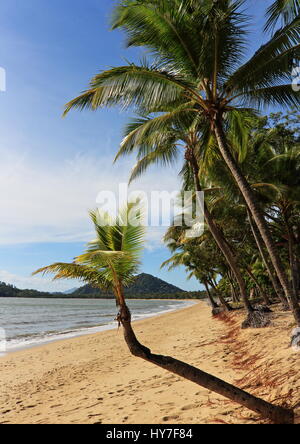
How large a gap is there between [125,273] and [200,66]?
486 centimetres

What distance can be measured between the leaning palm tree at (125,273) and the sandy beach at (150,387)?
49 cm

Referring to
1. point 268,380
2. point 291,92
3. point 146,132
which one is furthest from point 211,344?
point 291,92

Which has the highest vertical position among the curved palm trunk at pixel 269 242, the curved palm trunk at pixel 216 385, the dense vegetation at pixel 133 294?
the curved palm trunk at pixel 269 242

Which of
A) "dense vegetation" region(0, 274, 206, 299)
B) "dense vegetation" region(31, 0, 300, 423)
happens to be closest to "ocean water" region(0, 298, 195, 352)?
"dense vegetation" region(31, 0, 300, 423)

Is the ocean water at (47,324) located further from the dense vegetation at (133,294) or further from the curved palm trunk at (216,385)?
the dense vegetation at (133,294)

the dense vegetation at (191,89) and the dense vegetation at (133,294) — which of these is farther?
the dense vegetation at (133,294)

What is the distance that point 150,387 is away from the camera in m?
5.60

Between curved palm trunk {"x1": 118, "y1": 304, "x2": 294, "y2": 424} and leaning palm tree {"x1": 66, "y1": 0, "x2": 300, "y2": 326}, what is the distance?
2.73 meters

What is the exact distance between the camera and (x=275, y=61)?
6012 millimetres

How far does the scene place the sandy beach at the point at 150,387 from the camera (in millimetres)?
3994

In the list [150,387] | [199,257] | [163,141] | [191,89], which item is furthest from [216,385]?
[199,257]

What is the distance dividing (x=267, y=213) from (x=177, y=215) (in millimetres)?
6193

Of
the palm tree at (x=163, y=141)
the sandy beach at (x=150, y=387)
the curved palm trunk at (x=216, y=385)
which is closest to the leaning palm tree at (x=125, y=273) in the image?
the curved palm trunk at (x=216, y=385)
